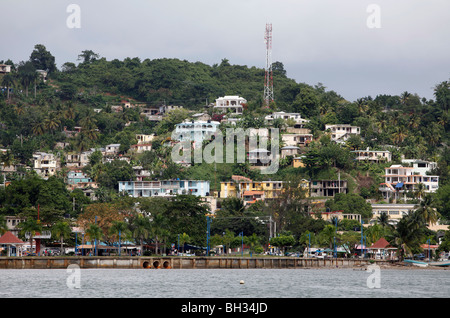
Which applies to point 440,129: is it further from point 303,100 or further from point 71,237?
point 71,237

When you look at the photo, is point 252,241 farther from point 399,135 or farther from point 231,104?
point 231,104

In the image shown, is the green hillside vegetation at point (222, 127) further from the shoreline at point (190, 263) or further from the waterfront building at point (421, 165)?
the shoreline at point (190, 263)

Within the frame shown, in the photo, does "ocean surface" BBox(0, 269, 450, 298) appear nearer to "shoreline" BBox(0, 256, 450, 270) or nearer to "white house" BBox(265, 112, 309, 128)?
"shoreline" BBox(0, 256, 450, 270)

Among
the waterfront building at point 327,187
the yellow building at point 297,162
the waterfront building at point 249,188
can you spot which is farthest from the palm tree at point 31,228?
the yellow building at point 297,162

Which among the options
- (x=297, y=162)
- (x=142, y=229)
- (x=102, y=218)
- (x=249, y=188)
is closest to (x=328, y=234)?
(x=142, y=229)

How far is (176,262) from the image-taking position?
351 feet

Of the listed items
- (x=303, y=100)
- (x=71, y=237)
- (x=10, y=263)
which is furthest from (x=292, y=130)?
(x=10, y=263)

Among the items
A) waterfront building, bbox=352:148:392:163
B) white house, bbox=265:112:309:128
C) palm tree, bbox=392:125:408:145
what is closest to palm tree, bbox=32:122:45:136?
white house, bbox=265:112:309:128

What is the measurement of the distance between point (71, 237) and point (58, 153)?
60.6 meters

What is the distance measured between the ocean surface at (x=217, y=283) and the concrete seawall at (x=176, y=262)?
1258 millimetres

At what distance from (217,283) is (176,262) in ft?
77.1

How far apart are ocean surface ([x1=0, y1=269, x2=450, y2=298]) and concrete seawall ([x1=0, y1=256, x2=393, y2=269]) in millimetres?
1258

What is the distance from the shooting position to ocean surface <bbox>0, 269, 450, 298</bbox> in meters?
73.9
